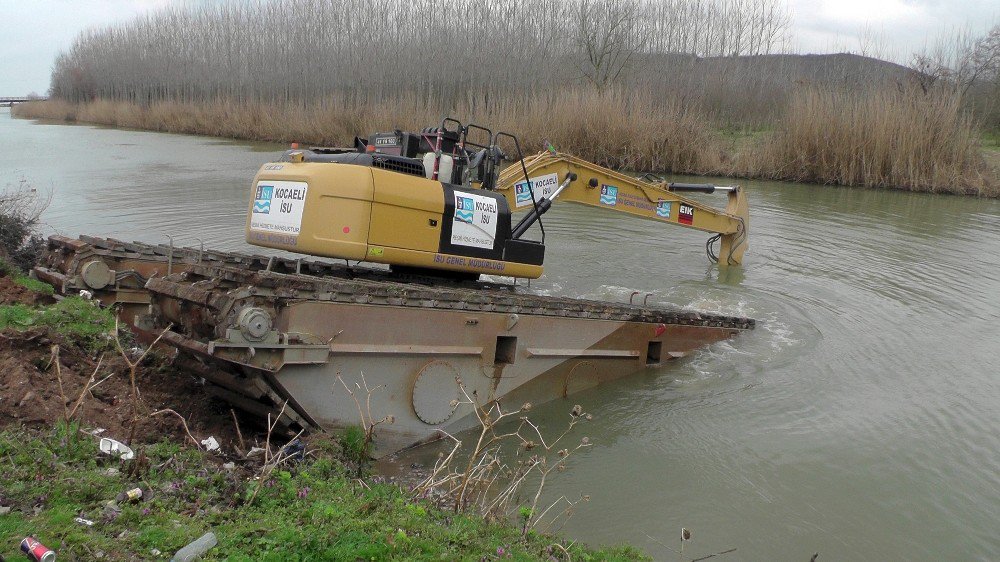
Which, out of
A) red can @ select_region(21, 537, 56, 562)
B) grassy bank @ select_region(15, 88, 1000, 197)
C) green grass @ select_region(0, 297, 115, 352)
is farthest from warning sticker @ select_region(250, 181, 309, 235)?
grassy bank @ select_region(15, 88, 1000, 197)

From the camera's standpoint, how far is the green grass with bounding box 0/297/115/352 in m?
6.09

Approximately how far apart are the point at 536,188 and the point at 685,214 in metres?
3.41

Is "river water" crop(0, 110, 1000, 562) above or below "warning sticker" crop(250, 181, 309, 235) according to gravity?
below

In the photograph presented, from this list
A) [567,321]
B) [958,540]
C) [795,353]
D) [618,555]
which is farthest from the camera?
[795,353]

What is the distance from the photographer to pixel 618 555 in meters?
4.66

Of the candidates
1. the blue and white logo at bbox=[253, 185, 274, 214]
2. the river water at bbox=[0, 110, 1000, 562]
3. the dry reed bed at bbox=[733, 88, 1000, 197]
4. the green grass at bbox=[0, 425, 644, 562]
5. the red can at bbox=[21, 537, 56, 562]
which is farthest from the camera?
the dry reed bed at bbox=[733, 88, 1000, 197]

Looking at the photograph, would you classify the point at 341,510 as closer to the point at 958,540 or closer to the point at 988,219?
the point at 958,540

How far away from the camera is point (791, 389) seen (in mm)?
8234

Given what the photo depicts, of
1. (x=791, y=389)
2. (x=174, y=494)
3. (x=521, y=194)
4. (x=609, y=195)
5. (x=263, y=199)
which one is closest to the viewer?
(x=174, y=494)

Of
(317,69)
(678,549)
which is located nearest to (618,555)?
(678,549)

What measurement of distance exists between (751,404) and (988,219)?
49.4 feet

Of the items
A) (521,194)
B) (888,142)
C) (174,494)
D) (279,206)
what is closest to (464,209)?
(279,206)

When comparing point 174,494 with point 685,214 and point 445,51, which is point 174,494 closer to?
point 685,214

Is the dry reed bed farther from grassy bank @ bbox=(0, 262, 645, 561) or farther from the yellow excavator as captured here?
grassy bank @ bbox=(0, 262, 645, 561)
